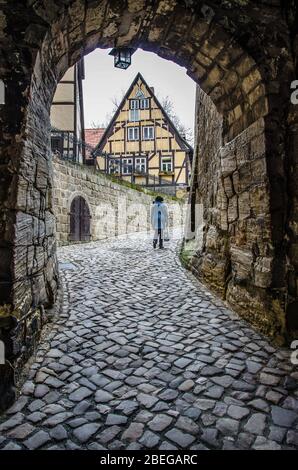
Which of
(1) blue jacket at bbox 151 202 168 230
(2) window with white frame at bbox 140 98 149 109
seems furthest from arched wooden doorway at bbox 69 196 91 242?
(2) window with white frame at bbox 140 98 149 109

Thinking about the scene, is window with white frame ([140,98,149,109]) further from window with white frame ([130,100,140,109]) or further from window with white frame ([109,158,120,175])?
window with white frame ([109,158,120,175])

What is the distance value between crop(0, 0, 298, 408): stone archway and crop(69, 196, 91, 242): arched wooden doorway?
6.12m

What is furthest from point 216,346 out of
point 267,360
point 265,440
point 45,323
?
point 45,323

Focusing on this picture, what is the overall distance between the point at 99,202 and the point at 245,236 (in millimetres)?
8006

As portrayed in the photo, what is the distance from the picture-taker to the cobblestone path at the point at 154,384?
1559mm

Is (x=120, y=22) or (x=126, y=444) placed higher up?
(x=120, y=22)

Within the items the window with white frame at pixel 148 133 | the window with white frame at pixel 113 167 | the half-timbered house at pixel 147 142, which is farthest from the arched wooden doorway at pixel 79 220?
the window with white frame at pixel 148 133

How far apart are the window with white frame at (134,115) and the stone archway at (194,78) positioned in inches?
707

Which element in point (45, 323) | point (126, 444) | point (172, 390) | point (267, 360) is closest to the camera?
point (126, 444)

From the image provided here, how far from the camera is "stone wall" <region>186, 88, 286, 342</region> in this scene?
264cm

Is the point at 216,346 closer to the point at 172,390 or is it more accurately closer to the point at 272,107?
the point at 172,390

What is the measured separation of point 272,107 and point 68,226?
23.3 ft

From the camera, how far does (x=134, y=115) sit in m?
20.1

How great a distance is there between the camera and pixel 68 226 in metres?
8.73
